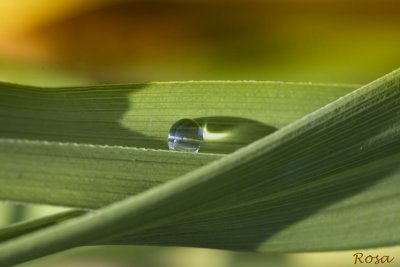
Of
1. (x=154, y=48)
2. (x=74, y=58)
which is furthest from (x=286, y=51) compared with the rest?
(x=74, y=58)

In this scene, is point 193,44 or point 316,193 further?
point 193,44

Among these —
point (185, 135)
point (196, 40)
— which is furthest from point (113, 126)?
point (196, 40)

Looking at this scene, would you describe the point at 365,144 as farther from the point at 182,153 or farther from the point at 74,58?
the point at 74,58

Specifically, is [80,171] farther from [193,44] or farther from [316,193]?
[193,44]

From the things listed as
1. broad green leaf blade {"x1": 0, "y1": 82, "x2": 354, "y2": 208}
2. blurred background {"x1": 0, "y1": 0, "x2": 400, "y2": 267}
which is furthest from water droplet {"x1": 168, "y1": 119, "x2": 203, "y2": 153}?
blurred background {"x1": 0, "y1": 0, "x2": 400, "y2": 267}

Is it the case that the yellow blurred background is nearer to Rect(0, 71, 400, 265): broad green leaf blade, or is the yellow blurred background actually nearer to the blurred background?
the blurred background

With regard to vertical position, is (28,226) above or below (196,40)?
below

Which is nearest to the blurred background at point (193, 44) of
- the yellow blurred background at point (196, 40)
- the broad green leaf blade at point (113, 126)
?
the yellow blurred background at point (196, 40)
